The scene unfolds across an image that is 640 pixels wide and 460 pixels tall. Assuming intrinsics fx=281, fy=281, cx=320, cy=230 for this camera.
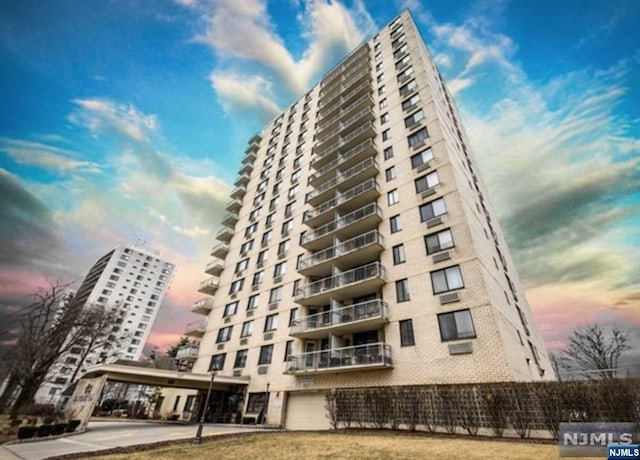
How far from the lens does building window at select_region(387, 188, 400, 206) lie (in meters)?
21.8

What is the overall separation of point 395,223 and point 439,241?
385 centimetres

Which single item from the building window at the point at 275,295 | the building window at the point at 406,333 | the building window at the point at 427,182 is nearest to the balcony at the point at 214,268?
the building window at the point at 275,295

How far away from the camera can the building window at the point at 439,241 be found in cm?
1725

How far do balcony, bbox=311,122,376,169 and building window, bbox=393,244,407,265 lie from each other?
12.4 metres

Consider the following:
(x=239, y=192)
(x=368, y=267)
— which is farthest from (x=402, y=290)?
(x=239, y=192)

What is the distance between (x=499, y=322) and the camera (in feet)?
46.1

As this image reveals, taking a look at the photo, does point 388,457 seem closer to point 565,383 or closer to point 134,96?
point 565,383

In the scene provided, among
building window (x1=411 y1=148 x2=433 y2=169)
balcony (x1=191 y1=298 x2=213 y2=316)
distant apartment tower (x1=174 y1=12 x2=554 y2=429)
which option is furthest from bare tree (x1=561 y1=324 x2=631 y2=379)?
balcony (x1=191 y1=298 x2=213 y2=316)

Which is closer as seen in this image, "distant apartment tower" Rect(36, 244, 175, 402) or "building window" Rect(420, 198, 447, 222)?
"building window" Rect(420, 198, 447, 222)

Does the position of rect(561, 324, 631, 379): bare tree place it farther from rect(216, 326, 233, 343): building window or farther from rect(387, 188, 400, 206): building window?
rect(216, 326, 233, 343): building window

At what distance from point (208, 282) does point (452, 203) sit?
27103mm

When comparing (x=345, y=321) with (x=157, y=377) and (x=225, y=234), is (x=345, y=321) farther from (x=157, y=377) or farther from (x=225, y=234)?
(x=225, y=234)

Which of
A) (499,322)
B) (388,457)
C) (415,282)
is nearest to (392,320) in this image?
(415,282)

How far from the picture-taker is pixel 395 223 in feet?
68.3
